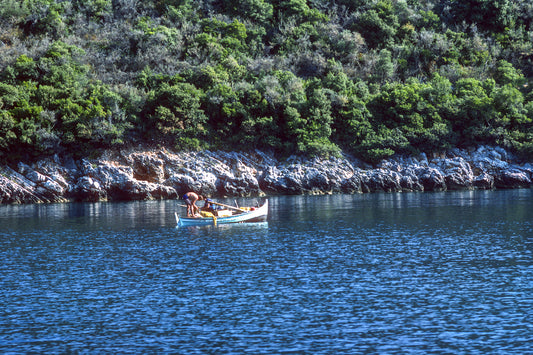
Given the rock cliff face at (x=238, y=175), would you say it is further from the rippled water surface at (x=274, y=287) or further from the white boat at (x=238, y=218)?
the rippled water surface at (x=274, y=287)

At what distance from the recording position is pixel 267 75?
362 feet

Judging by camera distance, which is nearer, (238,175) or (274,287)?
(274,287)

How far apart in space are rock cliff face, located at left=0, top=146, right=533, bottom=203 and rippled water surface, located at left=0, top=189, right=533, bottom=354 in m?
32.8

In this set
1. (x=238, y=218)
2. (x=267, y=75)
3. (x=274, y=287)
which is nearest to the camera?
(x=274, y=287)

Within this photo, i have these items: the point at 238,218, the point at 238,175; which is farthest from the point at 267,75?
the point at 238,218

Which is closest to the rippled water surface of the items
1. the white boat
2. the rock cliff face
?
the white boat

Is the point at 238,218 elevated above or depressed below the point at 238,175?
below

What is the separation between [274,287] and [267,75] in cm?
8184

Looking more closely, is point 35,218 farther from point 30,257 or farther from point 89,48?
point 89,48

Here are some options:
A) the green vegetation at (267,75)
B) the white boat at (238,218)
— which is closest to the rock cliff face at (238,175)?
the green vegetation at (267,75)

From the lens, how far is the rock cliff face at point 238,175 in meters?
92.1

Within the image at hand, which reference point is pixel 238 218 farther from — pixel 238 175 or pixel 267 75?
pixel 267 75

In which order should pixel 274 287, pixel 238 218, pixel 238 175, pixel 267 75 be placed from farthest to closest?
1. pixel 267 75
2. pixel 238 175
3. pixel 238 218
4. pixel 274 287

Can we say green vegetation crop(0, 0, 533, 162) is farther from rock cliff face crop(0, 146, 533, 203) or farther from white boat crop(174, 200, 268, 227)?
white boat crop(174, 200, 268, 227)
